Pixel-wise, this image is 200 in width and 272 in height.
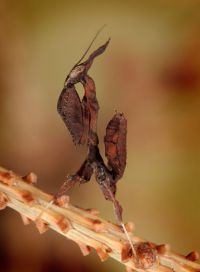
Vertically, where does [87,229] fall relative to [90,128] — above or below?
below

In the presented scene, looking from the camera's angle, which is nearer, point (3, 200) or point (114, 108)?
point (3, 200)

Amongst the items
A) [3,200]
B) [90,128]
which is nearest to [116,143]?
[90,128]

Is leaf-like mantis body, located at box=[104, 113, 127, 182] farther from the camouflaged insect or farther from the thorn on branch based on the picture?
the thorn on branch

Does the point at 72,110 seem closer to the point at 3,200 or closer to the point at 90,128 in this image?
the point at 90,128

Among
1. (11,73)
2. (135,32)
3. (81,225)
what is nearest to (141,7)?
(135,32)

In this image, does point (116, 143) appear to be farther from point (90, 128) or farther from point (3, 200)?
point (3, 200)

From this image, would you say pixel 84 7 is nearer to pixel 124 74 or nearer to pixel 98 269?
pixel 124 74
